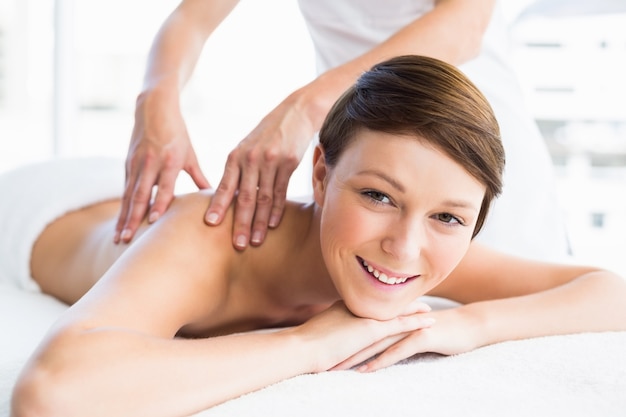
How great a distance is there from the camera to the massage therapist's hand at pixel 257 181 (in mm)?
1564

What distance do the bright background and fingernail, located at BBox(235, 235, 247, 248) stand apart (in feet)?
5.78

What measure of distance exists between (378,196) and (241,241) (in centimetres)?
34

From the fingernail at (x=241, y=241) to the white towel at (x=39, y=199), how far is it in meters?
0.76

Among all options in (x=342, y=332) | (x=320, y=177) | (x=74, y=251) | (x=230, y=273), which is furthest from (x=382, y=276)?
(x=74, y=251)

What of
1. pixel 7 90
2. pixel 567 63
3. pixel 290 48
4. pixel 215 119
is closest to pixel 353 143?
pixel 567 63

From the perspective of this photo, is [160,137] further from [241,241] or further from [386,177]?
[386,177]

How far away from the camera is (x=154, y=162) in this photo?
5.80 feet

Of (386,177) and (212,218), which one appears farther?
(212,218)

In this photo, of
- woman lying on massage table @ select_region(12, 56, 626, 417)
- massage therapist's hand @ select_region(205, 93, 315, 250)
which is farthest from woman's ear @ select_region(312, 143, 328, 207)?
massage therapist's hand @ select_region(205, 93, 315, 250)

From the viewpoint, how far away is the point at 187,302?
4.69ft

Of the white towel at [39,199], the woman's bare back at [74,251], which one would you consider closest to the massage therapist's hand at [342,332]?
the woman's bare back at [74,251]

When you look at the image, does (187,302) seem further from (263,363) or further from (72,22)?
(72,22)

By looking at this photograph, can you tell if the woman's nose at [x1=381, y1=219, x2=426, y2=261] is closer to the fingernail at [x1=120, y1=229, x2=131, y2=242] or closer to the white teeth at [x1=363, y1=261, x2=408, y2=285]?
the white teeth at [x1=363, y1=261, x2=408, y2=285]

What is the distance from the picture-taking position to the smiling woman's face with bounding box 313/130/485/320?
1.27m
